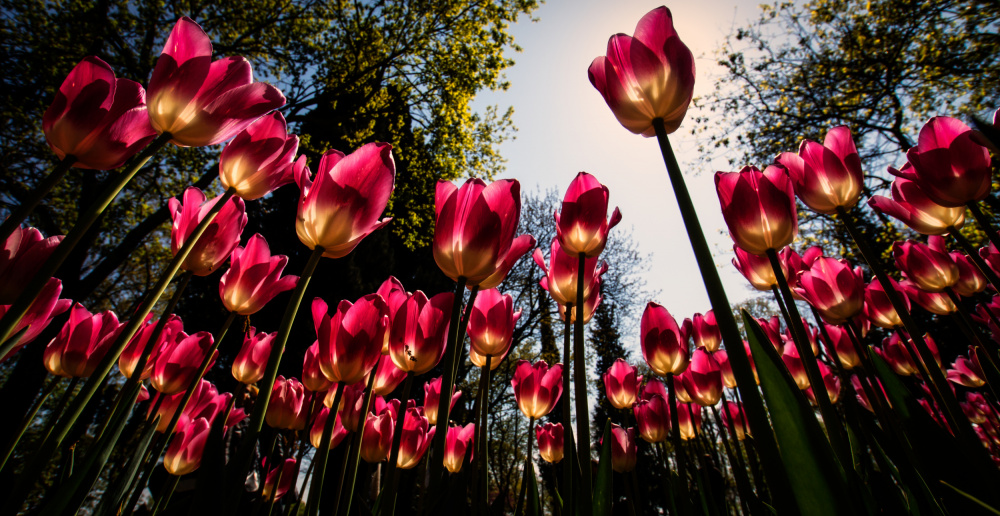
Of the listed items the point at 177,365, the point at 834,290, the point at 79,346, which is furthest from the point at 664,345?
the point at 79,346

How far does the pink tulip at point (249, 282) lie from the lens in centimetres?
126

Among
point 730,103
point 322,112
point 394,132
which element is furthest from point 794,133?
point 322,112

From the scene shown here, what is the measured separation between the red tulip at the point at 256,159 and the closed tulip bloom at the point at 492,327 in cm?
65

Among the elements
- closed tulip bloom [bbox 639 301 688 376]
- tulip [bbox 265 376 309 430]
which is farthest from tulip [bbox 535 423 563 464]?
tulip [bbox 265 376 309 430]

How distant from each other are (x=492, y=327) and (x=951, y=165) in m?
1.36

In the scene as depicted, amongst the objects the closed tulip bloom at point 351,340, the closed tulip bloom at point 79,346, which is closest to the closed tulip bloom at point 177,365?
the closed tulip bloom at point 79,346

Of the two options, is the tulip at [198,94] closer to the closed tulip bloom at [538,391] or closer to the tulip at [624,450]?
the closed tulip bloom at [538,391]

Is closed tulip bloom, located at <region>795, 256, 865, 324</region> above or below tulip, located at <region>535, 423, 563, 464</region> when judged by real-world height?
above

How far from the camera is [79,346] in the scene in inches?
53.9

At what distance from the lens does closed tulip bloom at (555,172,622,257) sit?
109cm

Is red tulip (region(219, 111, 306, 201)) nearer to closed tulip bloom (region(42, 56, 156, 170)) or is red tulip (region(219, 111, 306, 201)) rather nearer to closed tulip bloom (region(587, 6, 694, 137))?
closed tulip bloom (region(42, 56, 156, 170))

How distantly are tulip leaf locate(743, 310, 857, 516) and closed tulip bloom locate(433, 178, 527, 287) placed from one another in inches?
20.9

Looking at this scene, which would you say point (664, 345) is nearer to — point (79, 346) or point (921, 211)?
point (921, 211)

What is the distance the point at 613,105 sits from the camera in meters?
0.84
